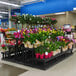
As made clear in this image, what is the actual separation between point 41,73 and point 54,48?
93cm

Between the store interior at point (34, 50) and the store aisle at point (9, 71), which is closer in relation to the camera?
the store aisle at point (9, 71)

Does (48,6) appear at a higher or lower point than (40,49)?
higher

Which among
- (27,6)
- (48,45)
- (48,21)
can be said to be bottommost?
(48,45)

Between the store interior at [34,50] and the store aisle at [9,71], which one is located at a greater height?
the store interior at [34,50]

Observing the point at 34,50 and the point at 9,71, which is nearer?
the point at 9,71

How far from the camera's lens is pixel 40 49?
328 cm

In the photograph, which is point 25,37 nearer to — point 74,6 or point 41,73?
point 41,73

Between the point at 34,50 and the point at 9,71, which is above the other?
the point at 34,50

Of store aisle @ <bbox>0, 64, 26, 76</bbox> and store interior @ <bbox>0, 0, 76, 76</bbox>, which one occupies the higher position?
store interior @ <bbox>0, 0, 76, 76</bbox>

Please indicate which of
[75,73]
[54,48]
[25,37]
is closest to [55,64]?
[54,48]

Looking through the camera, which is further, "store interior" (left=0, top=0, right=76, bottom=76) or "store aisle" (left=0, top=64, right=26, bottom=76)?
"store interior" (left=0, top=0, right=76, bottom=76)

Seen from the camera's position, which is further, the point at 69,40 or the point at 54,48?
the point at 69,40

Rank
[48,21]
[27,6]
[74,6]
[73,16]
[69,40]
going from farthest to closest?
[27,6] → [73,16] → [74,6] → [48,21] → [69,40]

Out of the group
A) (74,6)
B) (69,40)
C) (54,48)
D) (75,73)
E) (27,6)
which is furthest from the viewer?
(27,6)
